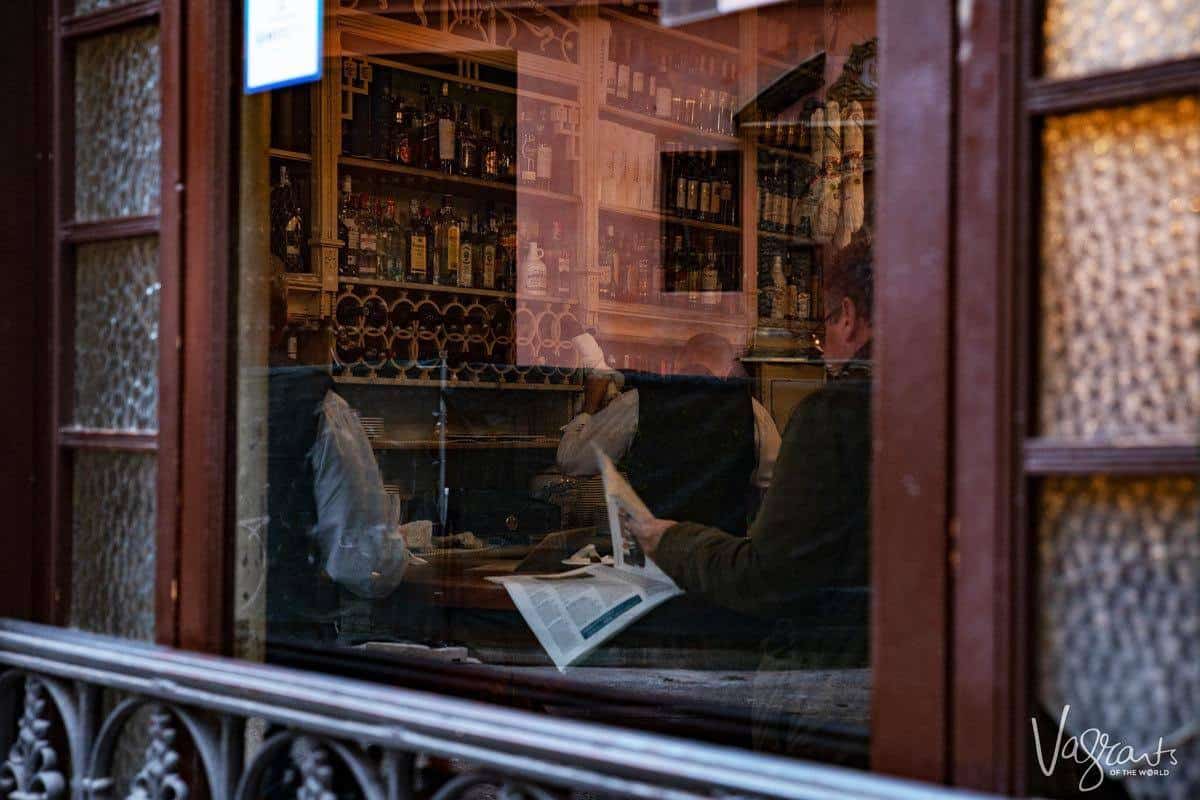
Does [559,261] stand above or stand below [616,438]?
above

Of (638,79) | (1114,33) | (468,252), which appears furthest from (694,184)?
(1114,33)

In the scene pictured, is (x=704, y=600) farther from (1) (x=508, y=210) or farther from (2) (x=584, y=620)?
(1) (x=508, y=210)

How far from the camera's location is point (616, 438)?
10.0 feet

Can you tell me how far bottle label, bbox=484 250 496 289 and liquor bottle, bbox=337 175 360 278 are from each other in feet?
2.10

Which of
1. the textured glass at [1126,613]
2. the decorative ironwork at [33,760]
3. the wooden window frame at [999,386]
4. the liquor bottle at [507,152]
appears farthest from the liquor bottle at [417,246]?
the textured glass at [1126,613]

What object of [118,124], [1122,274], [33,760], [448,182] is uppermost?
[448,182]

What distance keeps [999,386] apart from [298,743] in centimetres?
115

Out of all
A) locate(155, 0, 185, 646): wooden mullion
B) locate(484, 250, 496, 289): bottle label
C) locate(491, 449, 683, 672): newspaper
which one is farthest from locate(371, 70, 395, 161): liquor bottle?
locate(155, 0, 185, 646): wooden mullion

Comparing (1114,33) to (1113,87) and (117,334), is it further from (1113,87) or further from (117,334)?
(117,334)

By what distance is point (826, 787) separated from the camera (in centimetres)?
124

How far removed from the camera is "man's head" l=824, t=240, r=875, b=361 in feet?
7.55

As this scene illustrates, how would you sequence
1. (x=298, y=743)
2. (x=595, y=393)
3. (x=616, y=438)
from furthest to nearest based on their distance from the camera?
(x=595, y=393)
(x=616, y=438)
(x=298, y=743)

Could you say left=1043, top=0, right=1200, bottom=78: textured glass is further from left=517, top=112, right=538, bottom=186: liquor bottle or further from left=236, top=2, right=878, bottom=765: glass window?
left=517, top=112, right=538, bottom=186: liquor bottle

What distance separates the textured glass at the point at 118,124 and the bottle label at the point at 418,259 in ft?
7.95
